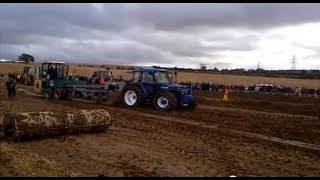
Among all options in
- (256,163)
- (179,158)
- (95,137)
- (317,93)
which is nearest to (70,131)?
(95,137)

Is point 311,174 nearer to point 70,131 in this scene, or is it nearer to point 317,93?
point 70,131

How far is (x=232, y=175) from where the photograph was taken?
8375mm

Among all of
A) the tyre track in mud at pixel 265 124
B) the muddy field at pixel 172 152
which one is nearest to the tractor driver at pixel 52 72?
the tyre track in mud at pixel 265 124

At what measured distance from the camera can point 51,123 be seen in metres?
11.5

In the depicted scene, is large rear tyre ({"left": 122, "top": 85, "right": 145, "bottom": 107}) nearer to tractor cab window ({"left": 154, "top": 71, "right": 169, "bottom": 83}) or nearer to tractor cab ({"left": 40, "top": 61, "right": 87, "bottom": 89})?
tractor cab window ({"left": 154, "top": 71, "right": 169, "bottom": 83})

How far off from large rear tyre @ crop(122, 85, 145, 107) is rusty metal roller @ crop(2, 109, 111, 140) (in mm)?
8058

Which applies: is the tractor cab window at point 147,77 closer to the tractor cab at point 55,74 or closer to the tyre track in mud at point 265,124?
the tyre track in mud at point 265,124

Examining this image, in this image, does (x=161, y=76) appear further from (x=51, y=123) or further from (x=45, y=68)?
(x=51, y=123)

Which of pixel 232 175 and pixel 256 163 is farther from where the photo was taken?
pixel 256 163

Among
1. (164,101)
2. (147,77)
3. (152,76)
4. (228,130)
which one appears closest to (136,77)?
(147,77)

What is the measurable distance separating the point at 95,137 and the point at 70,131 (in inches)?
28.3

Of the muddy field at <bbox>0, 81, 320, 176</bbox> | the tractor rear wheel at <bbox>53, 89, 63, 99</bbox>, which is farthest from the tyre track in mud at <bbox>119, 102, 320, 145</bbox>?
the tractor rear wheel at <bbox>53, 89, 63, 99</bbox>

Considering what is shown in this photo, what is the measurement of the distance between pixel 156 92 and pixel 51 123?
388 inches

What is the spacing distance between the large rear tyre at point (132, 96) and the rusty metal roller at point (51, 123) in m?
8.06
